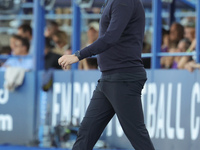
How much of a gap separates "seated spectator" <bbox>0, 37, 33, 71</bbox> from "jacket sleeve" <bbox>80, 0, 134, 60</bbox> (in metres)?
4.71

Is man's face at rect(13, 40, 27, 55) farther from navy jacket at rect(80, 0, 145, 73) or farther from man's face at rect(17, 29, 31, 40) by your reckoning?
navy jacket at rect(80, 0, 145, 73)

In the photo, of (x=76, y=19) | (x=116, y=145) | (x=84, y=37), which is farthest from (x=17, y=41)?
(x=84, y=37)

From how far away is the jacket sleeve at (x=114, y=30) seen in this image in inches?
207

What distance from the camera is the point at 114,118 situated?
9070mm

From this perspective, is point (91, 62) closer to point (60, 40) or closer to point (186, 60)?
point (60, 40)

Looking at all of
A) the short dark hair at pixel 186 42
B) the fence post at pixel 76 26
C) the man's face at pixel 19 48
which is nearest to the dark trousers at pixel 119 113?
the short dark hair at pixel 186 42

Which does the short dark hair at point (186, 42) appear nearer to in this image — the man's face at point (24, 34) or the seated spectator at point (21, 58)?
the seated spectator at point (21, 58)

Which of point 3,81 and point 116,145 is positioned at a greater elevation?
point 3,81

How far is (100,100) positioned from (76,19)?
432 cm

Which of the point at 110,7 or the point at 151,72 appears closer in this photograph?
the point at 110,7

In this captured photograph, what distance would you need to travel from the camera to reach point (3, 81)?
9.88 metres

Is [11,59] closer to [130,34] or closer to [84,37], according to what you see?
[84,37]

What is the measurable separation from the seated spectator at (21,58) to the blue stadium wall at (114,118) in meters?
0.29

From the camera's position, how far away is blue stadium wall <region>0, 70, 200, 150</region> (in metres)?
8.26
